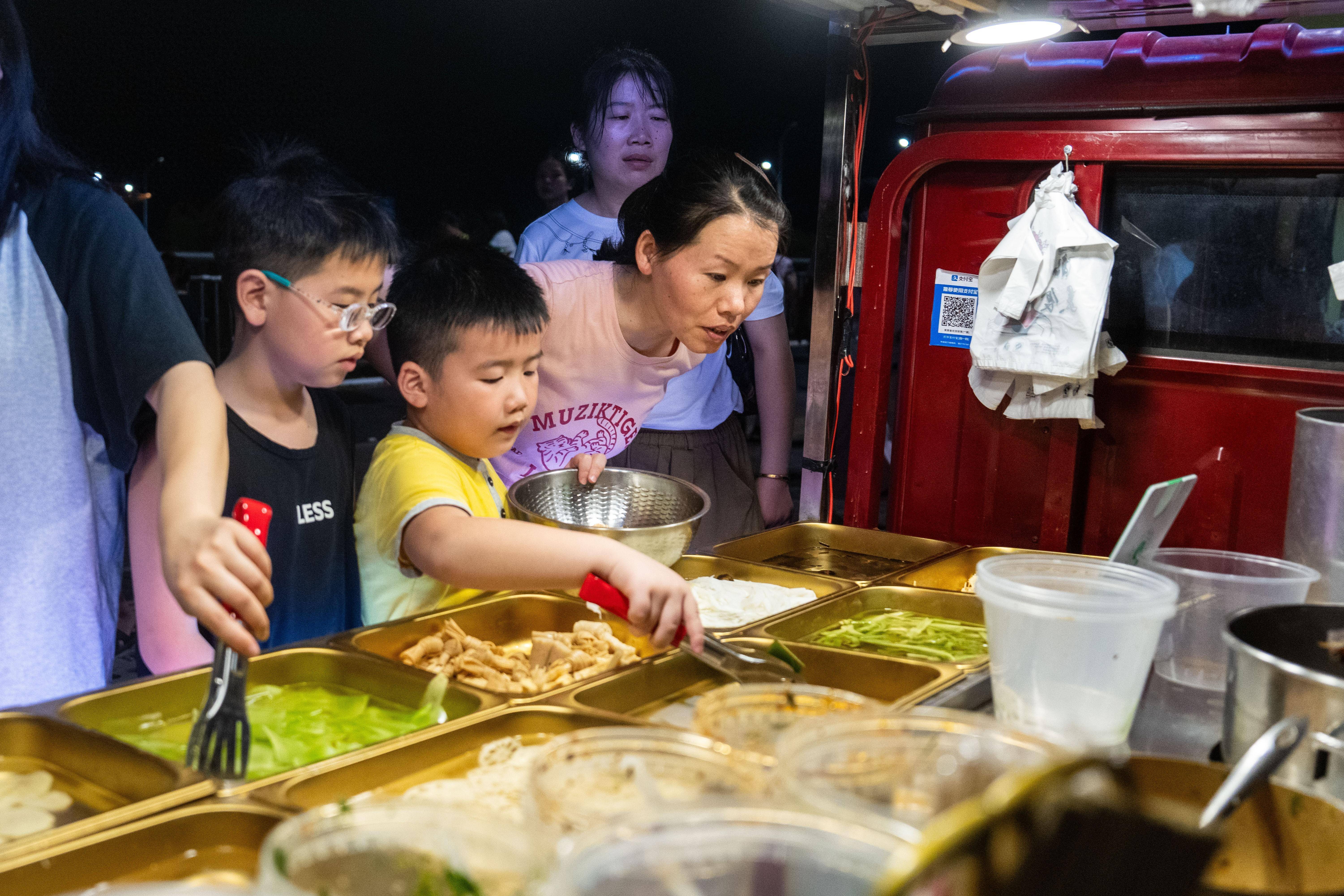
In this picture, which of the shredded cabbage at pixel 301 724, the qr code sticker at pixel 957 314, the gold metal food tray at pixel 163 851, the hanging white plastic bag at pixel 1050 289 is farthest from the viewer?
the qr code sticker at pixel 957 314

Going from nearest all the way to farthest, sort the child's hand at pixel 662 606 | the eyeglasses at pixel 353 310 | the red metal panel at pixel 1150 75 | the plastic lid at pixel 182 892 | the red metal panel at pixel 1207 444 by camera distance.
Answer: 1. the plastic lid at pixel 182 892
2. the child's hand at pixel 662 606
3. the eyeglasses at pixel 353 310
4. the red metal panel at pixel 1150 75
5. the red metal panel at pixel 1207 444

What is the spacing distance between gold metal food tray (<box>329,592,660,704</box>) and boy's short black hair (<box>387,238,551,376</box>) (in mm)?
528

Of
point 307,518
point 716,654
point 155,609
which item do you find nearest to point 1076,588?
point 716,654

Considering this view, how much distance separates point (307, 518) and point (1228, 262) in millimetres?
2491

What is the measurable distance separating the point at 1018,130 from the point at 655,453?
61.7 inches

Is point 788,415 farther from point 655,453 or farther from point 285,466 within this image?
point 285,466

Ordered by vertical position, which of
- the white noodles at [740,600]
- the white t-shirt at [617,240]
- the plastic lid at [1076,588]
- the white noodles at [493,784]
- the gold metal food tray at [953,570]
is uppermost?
the white t-shirt at [617,240]

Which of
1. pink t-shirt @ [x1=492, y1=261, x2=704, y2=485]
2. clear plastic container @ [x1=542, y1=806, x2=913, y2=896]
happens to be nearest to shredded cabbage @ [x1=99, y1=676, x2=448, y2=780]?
clear plastic container @ [x1=542, y1=806, x2=913, y2=896]

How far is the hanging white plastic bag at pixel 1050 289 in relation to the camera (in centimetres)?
282

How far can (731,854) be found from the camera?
2.27ft

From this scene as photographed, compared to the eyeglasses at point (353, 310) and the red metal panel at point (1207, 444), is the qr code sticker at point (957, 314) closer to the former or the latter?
the red metal panel at point (1207, 444)

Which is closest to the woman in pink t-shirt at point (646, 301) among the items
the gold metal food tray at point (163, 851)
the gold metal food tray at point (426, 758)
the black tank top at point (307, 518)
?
the black tank top at point (307, 518)

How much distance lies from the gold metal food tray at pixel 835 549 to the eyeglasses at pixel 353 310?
98 centimetres

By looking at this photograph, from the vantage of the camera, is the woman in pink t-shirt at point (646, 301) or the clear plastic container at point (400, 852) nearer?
the clear plastic container at point (400, 852)
